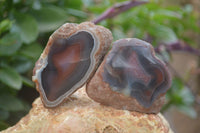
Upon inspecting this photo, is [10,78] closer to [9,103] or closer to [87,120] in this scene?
[9,103]

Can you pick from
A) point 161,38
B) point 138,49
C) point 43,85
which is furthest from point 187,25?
point 43,85

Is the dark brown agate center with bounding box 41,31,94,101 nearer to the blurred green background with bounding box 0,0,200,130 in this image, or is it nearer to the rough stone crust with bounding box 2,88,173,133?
the rough stone crust with bounding box 2,88,173,133

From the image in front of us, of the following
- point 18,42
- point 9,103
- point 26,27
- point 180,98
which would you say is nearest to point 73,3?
point 26,27

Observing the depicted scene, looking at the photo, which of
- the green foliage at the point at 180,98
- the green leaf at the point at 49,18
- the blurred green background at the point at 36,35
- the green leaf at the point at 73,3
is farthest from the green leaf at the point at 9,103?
the green foliage at the point at 180,98

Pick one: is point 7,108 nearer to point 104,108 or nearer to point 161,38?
point 104,108

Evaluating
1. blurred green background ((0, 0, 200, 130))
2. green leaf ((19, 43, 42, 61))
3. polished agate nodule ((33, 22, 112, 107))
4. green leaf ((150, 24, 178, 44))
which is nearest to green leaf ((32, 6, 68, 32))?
blurred green background ((0, 0, 200, 130))

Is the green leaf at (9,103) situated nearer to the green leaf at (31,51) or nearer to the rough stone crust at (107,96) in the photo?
the green leaf at (31,51)
